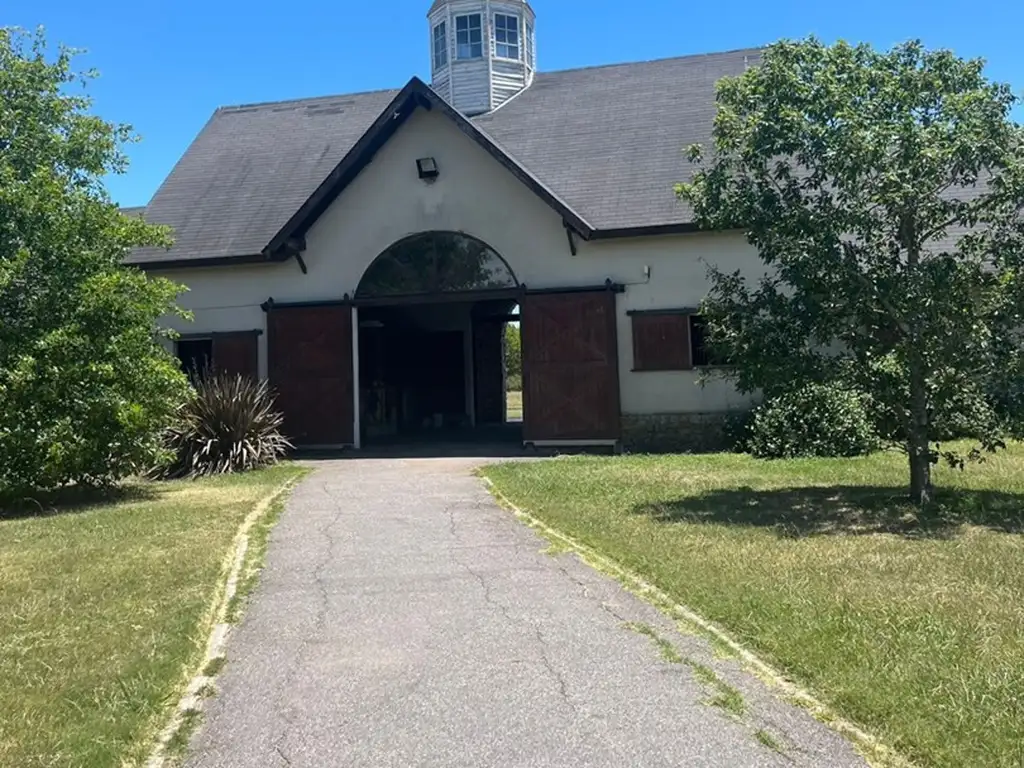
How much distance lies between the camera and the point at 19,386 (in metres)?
11.3

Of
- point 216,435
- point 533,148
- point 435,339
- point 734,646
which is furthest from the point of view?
point 435,339

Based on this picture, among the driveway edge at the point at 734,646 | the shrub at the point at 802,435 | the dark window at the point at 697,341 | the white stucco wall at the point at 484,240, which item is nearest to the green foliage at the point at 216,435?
the white stucco wall at the point at 484,240

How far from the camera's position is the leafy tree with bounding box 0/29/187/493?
11.5 m

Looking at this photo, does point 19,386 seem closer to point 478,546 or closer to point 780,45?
point 478,546

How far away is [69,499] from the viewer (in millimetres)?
12875

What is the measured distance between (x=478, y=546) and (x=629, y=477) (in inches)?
192

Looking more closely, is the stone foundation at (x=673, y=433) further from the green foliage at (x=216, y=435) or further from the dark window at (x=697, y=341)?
the green foliage at (x=216, y=435)

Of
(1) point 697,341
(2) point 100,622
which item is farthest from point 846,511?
(1) point 697,341

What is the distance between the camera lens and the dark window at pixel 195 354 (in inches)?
742

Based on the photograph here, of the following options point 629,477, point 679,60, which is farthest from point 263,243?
point 679,60

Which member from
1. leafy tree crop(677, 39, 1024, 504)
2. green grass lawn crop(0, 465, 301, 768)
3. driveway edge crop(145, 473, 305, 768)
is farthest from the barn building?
driveway edge crop(145, 473, 305, 768)

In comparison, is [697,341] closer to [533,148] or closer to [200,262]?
[533,148]

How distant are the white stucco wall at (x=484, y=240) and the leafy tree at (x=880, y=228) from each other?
6150 mm

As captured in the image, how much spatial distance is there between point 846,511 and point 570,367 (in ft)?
24.9
